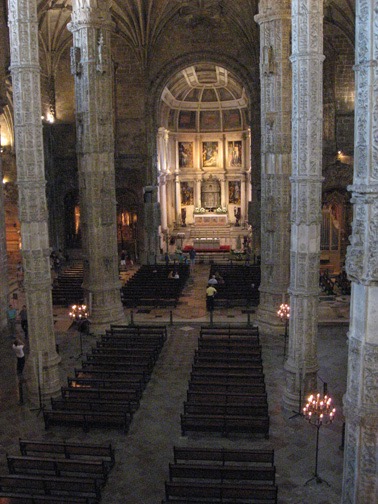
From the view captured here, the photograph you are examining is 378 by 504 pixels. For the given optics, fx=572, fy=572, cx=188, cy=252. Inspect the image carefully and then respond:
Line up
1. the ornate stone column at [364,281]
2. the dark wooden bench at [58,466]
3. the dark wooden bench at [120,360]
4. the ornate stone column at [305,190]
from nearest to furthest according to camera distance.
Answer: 1. the ornate stone column at [364,281]
2. the dark wooden bench at [58,466]
3. the ornate stone column at [305,190]
4. the dark wooden bench at [120,360]

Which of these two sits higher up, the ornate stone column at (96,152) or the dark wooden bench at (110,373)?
the ornate stone column at (96,152)

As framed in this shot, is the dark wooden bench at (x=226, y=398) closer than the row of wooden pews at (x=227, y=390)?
No

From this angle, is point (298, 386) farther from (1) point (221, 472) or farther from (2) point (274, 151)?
(2) point (274, 151)

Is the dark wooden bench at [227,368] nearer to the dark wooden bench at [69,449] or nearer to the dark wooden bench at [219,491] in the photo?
the dark wooden bench at [69,449]

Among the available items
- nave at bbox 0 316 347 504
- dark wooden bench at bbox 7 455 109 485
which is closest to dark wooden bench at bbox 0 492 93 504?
dark wooden bench at bbox 7 455 109 485

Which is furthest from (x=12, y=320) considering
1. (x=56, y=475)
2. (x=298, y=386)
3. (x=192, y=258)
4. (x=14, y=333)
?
(x=192, y=258)

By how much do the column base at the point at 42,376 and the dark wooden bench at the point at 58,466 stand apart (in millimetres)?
4269

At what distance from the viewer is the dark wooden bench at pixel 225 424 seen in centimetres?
1364

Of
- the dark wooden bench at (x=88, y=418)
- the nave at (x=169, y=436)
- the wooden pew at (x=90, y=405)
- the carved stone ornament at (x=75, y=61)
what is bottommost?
the nave at (x=169, y=436)

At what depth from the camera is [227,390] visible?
15.4 meters

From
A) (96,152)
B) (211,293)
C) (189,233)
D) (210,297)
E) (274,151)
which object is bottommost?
(210,297)

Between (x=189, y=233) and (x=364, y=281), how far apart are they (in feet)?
127

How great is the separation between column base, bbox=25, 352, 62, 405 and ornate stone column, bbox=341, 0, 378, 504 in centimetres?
960

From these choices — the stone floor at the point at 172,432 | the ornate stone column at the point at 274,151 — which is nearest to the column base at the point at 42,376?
the stone floor at the point at 172,432
